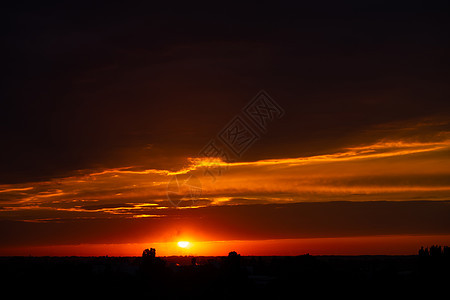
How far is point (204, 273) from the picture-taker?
11350 cm

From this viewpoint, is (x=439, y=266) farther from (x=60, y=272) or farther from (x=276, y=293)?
(x=60, y=272)

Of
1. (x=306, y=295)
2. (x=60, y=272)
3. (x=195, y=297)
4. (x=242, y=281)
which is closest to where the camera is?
(x=306, y=295)

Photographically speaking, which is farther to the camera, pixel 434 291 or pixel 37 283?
pixel 37 283

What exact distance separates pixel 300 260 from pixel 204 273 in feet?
70.2

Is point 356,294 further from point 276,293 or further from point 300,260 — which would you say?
point 300,260

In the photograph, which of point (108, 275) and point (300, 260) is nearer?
point (300, 260)

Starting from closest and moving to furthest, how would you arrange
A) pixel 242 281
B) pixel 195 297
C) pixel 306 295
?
pixel 306 295
pixel 195 297
pixel 242 281

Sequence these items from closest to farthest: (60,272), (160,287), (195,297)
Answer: (195,297), (160,287), (60,272)

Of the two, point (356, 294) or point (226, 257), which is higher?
point (226, 257)

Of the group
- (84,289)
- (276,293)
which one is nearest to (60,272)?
(84,289)

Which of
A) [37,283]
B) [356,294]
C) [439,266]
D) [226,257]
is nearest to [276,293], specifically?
[356,294]

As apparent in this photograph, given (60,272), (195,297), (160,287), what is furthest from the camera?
(60,272)

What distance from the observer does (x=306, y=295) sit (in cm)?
7838

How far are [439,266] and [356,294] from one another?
2075 cm
